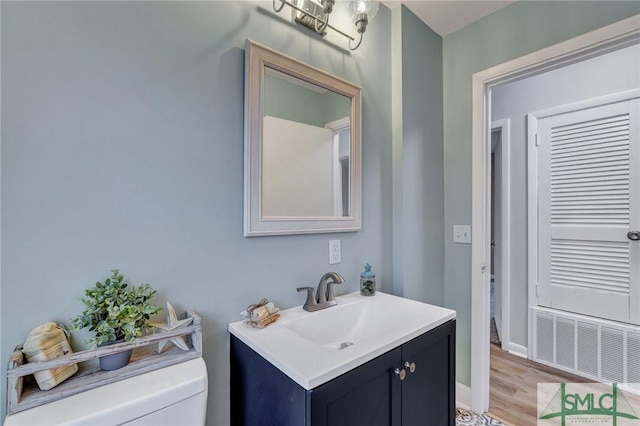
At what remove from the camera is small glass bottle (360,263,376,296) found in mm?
1502

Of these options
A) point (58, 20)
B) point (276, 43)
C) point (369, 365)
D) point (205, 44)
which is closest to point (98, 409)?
point (369, 365)

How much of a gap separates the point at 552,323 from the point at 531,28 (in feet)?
7.06

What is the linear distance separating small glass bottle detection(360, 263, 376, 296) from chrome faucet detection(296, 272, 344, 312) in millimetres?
207

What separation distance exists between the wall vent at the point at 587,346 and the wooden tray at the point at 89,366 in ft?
8.82

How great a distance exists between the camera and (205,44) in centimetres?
105

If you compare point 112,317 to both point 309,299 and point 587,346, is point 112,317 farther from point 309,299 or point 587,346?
point 587,346

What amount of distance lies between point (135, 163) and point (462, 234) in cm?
180

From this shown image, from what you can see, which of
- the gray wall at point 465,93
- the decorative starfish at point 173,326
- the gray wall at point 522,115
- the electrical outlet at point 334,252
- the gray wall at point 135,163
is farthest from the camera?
the gray wall at point 522,115

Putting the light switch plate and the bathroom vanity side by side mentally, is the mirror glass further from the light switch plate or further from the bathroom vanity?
the light switch plate

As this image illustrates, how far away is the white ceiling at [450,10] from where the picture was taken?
1673 mm

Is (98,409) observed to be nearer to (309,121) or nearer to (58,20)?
(58,20)

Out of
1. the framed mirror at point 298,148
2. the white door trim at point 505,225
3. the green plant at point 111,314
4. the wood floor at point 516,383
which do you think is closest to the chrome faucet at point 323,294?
the framed mirror at point 298,148

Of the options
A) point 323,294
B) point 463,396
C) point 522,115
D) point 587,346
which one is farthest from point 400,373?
point 522,115

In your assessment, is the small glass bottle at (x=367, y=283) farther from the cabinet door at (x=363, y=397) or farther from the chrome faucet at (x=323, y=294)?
the cabinet door at (x=363, y=397)
